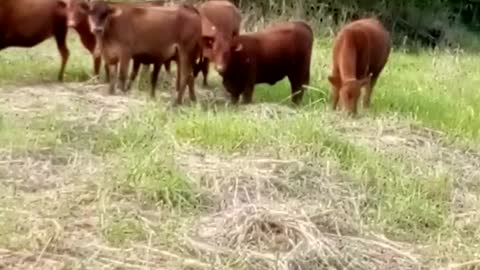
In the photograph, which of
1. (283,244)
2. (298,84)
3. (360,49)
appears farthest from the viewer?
(298,84)

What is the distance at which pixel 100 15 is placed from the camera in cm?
1098

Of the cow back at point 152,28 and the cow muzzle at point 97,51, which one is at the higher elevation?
the cow back at point 152,28

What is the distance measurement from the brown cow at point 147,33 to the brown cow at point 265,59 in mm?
454

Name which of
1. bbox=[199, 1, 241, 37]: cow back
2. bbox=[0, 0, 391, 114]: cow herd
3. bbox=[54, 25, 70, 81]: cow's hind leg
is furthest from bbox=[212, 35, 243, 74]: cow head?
bbox=[54, 25, 70, 81]: cow's hind leg

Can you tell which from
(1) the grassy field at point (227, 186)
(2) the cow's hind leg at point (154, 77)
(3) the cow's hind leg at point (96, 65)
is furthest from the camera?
(3) the cow's hind leg at point (96, 65)

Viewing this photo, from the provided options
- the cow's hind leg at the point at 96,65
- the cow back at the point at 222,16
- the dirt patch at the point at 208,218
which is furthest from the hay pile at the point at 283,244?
the cow back at the point at 222,16

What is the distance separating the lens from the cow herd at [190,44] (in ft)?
36.6

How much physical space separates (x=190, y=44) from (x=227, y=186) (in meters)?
3.33

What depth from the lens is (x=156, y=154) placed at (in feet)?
27.7

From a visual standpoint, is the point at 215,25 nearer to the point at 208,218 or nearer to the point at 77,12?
the point at 77,12

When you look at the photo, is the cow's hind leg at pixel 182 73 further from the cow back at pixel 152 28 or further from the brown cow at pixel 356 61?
the brown cow at pixel 356 61

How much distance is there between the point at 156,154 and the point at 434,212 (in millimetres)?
1920

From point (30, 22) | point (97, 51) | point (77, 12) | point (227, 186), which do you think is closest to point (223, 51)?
point (97, 51)

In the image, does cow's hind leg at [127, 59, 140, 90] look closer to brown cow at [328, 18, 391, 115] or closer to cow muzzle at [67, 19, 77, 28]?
cow muzzle at [67, 19, 77, 28]
